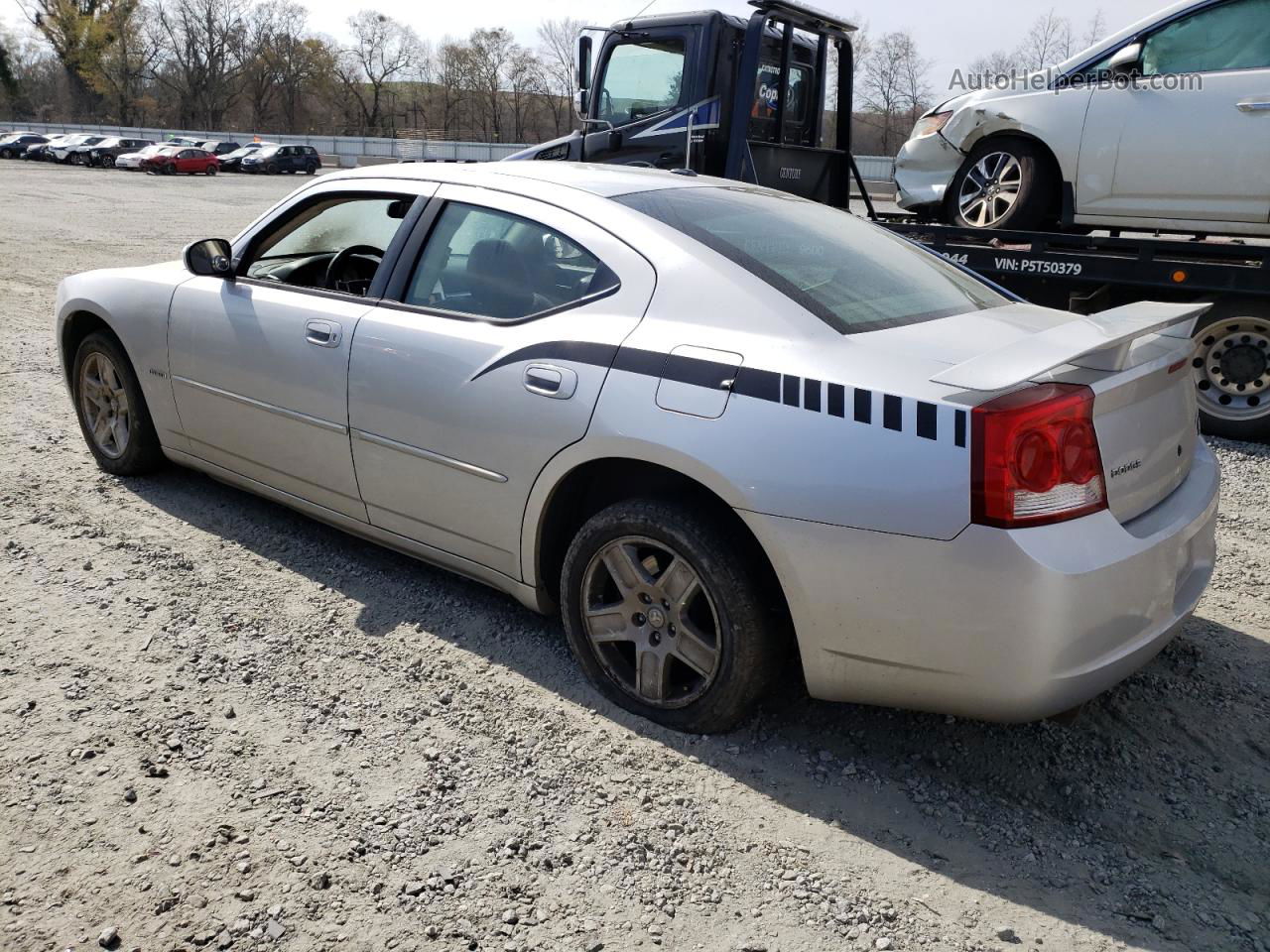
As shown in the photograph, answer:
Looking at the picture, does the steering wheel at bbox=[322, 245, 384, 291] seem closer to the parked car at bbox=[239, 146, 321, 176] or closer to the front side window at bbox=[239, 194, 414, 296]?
the front side window at bbox=[239, 194, 414, 296]

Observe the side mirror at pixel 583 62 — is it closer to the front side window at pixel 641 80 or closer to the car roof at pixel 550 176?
the front side window at pixel 641 80

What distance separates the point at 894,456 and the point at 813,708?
1.07 m

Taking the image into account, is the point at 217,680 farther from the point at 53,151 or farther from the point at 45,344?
the point at 53,151

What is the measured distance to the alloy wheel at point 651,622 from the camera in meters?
2.92

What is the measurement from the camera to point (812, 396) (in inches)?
102

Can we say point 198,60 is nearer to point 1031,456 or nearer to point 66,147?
point 66,147

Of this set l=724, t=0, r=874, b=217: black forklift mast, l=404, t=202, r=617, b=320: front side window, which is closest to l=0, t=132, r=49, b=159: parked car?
l=724, t=0, r=874, b=217: black forklift mast

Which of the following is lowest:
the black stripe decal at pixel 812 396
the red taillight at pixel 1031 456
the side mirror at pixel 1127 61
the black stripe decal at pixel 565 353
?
the red taillight at pixel 1031 456

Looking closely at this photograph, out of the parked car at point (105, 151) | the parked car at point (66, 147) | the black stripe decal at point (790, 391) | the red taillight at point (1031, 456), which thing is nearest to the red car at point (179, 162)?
the parked car at point (105, 151)

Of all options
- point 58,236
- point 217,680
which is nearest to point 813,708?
point 217,680

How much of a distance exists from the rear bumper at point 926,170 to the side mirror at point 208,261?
525 centimetres

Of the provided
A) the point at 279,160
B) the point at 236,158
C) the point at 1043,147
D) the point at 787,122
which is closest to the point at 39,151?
the point at 236,158

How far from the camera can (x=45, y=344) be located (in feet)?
27.1

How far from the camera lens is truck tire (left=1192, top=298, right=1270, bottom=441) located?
601 centimetres
